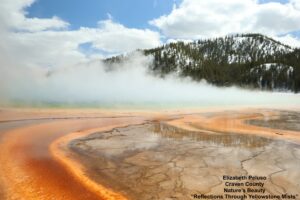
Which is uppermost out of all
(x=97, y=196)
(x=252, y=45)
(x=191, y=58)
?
(x=252, y=45)

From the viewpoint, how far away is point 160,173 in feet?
24.1

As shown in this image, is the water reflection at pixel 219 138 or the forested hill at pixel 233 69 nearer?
the water reflection at pixel 219 138

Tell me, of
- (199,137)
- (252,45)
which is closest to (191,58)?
(252,45)

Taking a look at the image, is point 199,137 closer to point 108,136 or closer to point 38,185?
point 108,136

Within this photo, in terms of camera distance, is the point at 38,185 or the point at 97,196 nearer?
the point at 97,196

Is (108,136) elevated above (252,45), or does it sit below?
below

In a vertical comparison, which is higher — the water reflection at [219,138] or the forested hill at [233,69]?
the forested hill at [233,69]

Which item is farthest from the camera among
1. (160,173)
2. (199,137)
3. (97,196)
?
(199,137)

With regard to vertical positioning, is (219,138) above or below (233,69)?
below

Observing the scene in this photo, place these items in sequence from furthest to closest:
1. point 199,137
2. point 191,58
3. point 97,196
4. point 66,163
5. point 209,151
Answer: point 191,58 → point 199,137 → point 209,151 → point 66,163 → point 97,196

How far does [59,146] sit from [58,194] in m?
4.54

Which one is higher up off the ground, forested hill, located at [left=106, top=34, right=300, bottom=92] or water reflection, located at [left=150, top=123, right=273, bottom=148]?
forested hill, located at [left=106, top=34, right=300, bottom=92]

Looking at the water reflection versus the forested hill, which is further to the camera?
the forested hill

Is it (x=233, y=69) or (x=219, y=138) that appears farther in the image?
(x=233, y=69)
